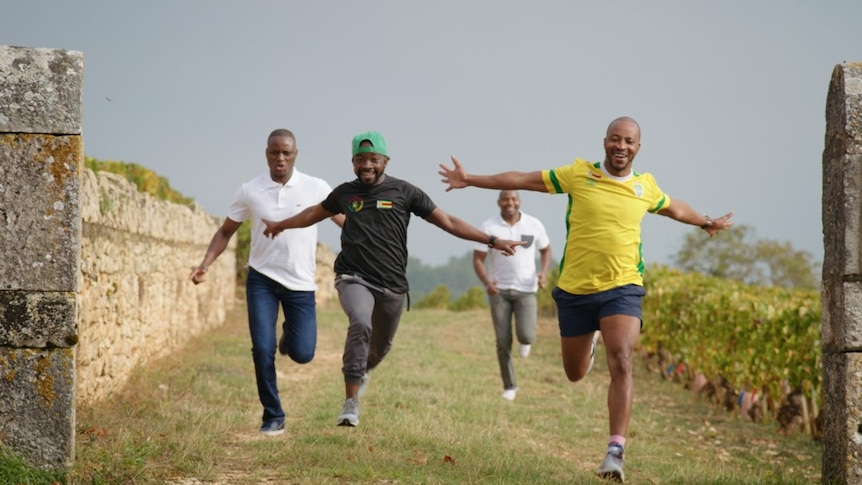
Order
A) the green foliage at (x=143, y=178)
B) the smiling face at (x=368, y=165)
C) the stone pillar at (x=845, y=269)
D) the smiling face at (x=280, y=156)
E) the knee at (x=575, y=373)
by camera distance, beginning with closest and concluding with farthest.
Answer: the stone pillar at (x=845, y=269), the smiling face at (x=368, y=165), the knee at (x=575, y=373), the smiling face at (x=280, y=156), the green foliage at (x=143, y=178)

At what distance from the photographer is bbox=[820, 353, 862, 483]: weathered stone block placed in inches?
230

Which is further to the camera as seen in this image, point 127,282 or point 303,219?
point 127,282

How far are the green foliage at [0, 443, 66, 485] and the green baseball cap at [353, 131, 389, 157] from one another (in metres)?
2.88

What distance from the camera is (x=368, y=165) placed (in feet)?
22.0

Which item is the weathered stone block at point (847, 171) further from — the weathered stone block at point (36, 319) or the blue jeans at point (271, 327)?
the weathered stone block at point (36, 319)

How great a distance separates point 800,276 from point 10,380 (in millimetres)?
43811

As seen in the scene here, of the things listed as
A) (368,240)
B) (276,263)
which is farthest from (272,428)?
(368,240)

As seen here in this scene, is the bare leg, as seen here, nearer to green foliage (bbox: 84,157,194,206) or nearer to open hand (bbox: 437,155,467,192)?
open hand (bbox: 437,155,467,192)

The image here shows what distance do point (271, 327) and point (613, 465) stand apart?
9.21ft

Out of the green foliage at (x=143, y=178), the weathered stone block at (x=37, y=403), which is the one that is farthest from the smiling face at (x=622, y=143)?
the green foliage at (x=143, y=178)

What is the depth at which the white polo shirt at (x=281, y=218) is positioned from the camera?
726cm

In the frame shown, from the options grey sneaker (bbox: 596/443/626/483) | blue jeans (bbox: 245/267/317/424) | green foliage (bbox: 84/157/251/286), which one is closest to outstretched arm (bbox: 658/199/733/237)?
grey sneaker (bbox: 596/443/626/483)

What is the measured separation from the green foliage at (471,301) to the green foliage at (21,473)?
2599 centimetres

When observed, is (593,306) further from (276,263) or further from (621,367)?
(276,263)
